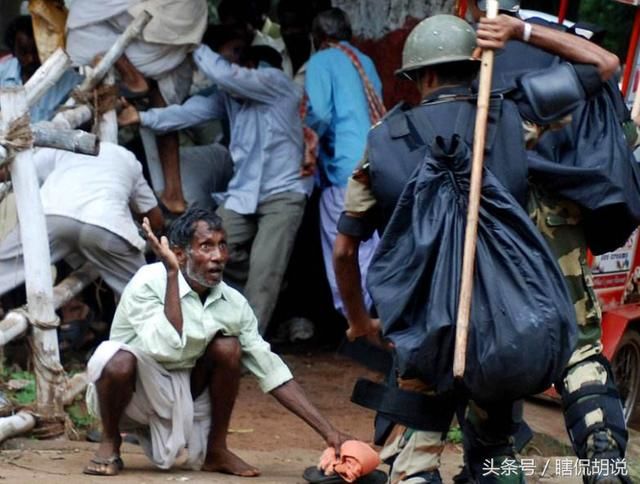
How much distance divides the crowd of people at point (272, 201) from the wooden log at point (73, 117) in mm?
196

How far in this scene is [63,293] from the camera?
7.65 metres

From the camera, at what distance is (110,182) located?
25.0 ft

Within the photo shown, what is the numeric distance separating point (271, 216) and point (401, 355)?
12.5 ft

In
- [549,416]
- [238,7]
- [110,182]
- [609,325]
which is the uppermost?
[238,7]

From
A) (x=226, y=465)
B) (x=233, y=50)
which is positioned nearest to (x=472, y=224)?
(x=226, y=465)

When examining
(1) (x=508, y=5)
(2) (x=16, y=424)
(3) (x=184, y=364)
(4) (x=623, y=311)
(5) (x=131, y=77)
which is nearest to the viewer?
(1) (x=508, y=5)

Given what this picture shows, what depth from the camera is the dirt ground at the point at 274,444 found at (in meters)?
6.05

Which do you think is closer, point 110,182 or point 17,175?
point 17,175

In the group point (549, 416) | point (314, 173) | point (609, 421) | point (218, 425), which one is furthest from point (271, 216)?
point (609, 421)

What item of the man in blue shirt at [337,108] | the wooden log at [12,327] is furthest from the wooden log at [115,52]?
the wooden log at [12,327]

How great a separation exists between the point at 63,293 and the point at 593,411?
124 inches

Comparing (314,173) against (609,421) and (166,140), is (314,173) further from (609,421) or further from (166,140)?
(609,421)

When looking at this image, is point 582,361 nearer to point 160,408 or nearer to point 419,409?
point 419,409

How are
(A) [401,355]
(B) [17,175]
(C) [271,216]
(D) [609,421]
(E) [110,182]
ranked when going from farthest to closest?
(C) [271,216] → (E) [110,182] → (B) [17,175] → (D) [609,421] → (A) [401,355]
